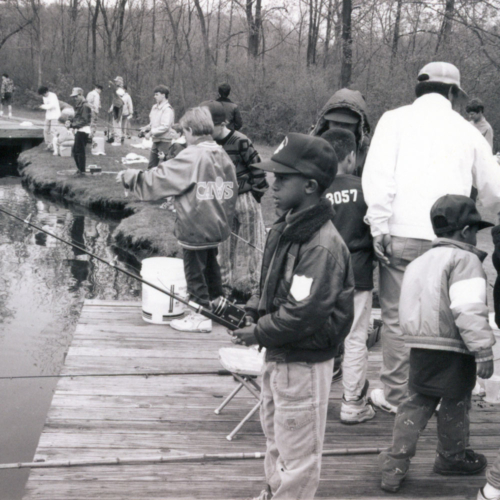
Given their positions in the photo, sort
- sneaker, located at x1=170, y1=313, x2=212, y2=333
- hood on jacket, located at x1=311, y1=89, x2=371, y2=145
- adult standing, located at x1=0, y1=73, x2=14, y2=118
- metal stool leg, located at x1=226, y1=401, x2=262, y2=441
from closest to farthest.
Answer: metal stool leg, located at x1=226, y1=401, x2=262, y2=441, hood on jacket, located at x1=311, y1=89, x2=371, y2=145, sneaker, located at x1=170, y1=313, x2=212, y2=333, adult standing, located at x1=0, y1=73, x2=14, y2=118

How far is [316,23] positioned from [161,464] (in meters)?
30.6

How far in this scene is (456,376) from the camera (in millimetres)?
2969

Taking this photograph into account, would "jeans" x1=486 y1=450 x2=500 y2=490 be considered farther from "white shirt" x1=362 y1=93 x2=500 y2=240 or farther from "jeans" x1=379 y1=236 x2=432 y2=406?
"white shirt" x1=362 y1=93 x2=500 y2=240

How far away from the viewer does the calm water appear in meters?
5.25

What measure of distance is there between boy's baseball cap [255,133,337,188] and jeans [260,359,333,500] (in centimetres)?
69

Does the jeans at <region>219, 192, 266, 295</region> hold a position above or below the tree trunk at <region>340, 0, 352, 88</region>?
below

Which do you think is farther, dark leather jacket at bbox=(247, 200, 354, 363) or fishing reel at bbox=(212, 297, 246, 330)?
fishing reel at bbox=(212, 297, 246, 330)

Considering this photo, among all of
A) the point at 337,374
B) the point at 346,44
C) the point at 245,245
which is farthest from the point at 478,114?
the point at 346,44

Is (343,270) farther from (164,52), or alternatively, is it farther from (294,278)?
(164,52)

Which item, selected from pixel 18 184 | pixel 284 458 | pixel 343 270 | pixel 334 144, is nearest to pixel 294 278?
pixel 343 270

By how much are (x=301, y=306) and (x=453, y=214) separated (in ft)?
2.83

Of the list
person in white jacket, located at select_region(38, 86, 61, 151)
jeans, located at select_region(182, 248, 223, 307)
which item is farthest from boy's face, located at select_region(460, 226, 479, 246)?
person in white jacket, located at select_region(38, 86, 61, 151)

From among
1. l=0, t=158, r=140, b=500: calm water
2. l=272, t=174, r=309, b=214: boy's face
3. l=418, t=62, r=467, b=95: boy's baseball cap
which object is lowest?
l=0, t=158, r=140, b=500: calm water

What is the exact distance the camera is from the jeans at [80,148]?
1394 centimetres
